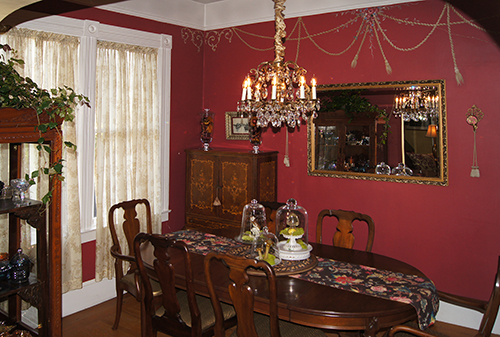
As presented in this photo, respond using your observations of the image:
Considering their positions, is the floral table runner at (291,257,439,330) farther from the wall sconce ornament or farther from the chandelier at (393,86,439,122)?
the chandelier at (393,86,439,122)

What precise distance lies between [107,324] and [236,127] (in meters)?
2.48

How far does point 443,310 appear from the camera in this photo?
3688mm

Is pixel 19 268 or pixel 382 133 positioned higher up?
pixel 382 133

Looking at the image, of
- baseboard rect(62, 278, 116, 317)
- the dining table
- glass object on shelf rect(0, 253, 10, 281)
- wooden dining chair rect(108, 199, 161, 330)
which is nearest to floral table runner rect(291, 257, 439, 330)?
the dining table

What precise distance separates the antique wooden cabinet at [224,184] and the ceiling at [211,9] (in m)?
1.52

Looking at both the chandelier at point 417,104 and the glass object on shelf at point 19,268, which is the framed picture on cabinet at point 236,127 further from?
the glass object on shelf at point 19,268

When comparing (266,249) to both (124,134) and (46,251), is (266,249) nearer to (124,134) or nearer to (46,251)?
(46,251)

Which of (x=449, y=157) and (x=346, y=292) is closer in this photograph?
(x=346, y=292)

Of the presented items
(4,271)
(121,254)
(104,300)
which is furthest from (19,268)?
(104,300)

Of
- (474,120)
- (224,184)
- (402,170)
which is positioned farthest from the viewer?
(224,184)

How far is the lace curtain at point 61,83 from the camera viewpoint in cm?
332

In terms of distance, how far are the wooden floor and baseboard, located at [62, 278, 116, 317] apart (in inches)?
2.3

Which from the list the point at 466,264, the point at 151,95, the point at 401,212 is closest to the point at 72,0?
the point at 151,95

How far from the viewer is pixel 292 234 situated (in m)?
2.82
